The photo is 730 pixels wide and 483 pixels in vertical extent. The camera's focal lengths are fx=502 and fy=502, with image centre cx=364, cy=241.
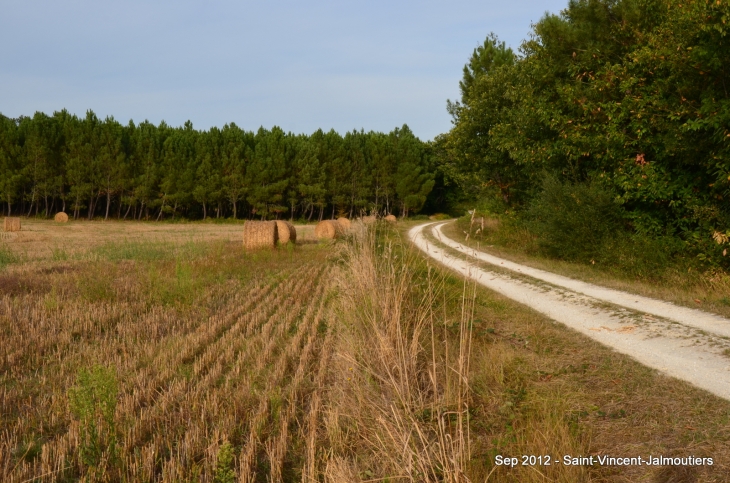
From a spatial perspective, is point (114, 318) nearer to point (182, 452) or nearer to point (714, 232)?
point (182, 452)

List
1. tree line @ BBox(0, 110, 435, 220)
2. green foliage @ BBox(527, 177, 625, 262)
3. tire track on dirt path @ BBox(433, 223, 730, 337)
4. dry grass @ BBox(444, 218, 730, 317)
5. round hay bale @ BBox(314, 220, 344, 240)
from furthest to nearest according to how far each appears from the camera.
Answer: tree line @ BBox(0, 110, 435, 220) → round hay bale @ BBox(314, 220, 344, 240) → green foliage @ BBox(527, 177, 625, 262) → dry grass @ BBox(444, 218, 730, 317) → tire track on dirt path @ BBox(433, 223, 730, 337)

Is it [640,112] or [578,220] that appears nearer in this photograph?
[640,112]

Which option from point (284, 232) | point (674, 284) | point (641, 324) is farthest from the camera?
point (284, 232)

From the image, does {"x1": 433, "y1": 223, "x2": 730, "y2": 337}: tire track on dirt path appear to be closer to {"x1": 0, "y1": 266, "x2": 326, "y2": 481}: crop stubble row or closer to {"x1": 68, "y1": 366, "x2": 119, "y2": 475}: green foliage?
{"x1": 0, "y1": 266, "x2": 326, "y2": 481}: crop stubble row

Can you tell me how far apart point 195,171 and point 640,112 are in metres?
54.2

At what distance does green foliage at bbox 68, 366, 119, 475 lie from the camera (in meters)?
3.93

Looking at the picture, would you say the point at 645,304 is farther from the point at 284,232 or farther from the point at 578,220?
the point at 284,232

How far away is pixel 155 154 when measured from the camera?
5806 centimetres

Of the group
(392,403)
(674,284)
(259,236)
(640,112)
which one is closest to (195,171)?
(259,236)

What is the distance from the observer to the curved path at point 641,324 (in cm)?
557

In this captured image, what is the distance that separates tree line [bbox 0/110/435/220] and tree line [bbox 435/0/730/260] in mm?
30034

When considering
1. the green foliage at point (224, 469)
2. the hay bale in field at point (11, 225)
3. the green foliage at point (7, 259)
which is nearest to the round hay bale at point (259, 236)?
the green foliage at point (7, 259)

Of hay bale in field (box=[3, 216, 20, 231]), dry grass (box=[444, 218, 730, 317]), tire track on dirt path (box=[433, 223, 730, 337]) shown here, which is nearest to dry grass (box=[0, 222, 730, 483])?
tire track on dirt path (box=[433, 223, 730, 337])

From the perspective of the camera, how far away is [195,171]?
59562 mm
